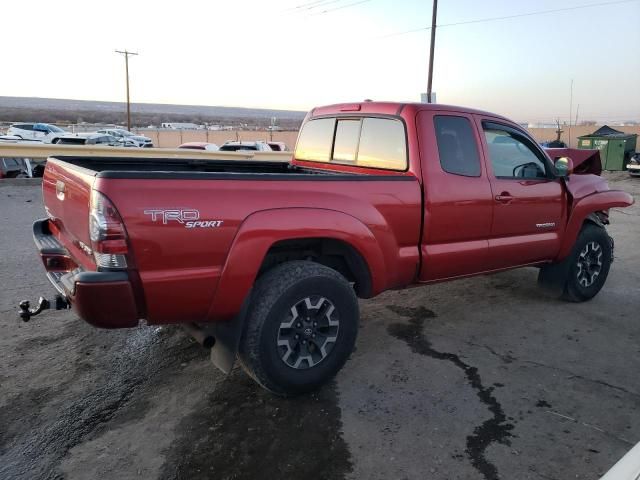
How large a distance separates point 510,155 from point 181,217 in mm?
3368

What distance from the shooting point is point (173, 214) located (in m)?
2.75

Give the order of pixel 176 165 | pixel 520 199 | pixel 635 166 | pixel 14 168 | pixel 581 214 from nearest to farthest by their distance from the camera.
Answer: pixel 520 199, pixel 176 165, pixel 581 214, pixel 14 168, pixel 635 166

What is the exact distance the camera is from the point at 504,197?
4.49 meters

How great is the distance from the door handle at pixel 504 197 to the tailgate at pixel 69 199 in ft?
10.7

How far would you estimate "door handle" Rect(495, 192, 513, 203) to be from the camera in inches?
175

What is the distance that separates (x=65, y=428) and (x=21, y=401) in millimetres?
525

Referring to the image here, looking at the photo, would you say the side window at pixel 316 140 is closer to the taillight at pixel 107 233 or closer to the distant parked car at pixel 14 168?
the taillight at pixel 107 233

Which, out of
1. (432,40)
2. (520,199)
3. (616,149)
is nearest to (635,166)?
(616,149)

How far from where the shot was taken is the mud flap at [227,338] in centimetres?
318

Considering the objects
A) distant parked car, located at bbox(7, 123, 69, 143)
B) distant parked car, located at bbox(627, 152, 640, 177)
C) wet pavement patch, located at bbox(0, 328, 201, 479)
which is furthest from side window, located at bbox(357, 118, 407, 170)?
distant parked car, located at bbox(7, 123, 69, 143)

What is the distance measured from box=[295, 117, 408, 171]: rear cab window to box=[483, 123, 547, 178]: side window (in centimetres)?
94

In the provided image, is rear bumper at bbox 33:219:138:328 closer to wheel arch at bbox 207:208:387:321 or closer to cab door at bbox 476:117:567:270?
wheel arch at bbox 207:208:387:321

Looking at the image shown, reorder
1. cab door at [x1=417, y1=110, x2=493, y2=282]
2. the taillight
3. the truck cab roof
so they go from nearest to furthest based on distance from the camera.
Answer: the taillight, cab door at [x1=417, y1=110, x2=493, y2=282], the truck cab roof

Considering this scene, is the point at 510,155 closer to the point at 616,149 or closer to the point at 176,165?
the point at 176,165
